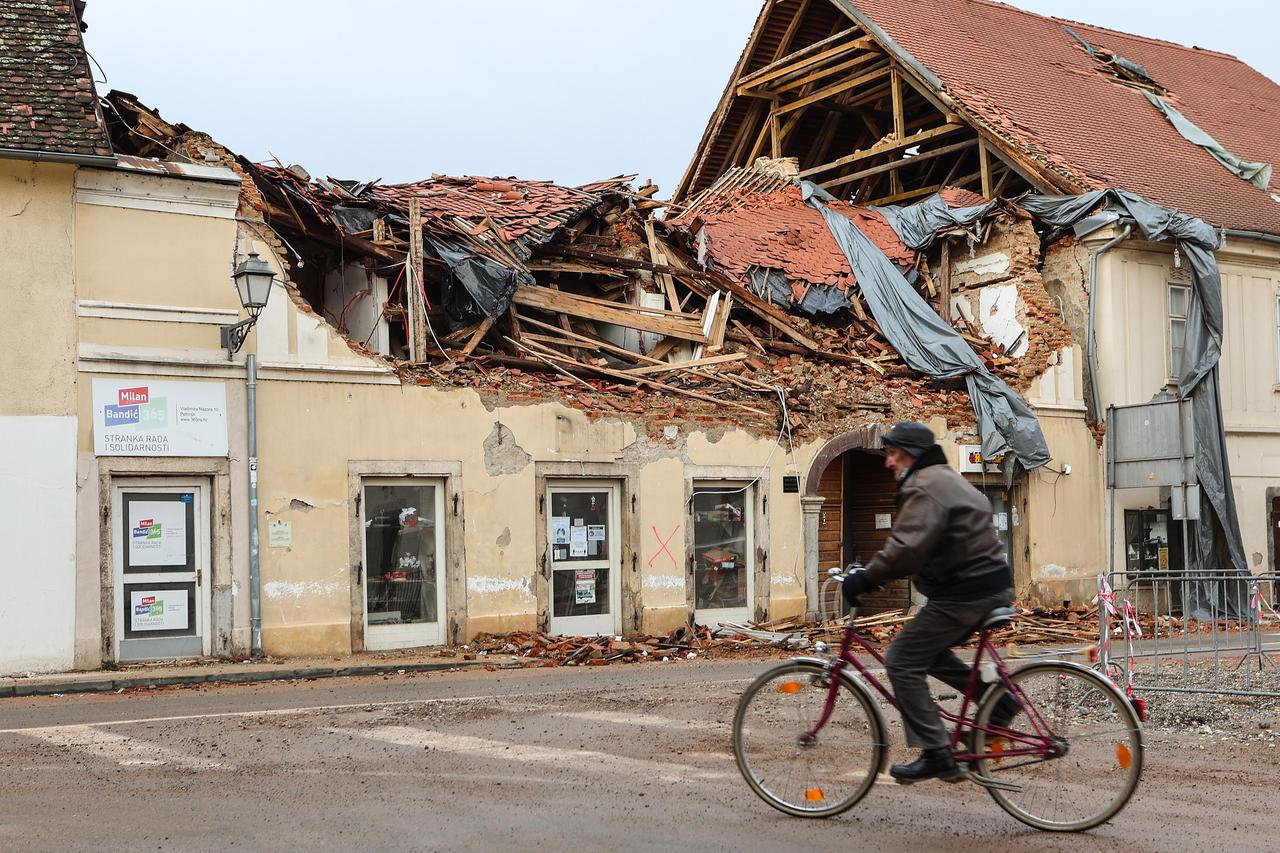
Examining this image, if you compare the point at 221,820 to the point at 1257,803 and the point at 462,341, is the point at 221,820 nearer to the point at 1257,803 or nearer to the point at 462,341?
the point at 1257,803

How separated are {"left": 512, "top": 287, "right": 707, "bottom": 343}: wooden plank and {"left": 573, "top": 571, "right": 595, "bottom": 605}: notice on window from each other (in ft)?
12.7

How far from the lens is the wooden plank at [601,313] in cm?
2071

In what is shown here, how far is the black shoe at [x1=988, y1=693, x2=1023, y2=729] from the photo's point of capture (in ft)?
22.3

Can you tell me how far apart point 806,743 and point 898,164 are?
2289 cm

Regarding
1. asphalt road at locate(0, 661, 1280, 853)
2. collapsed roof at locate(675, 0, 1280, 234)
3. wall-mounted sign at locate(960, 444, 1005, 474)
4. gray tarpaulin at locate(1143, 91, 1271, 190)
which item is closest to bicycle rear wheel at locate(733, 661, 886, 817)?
asphalt road at locate(0, 661, 1280, 853)

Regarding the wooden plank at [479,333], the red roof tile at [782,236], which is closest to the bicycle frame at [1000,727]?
the wooden plank at [479,333]

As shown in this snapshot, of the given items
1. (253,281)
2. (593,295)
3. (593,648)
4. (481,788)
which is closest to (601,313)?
(593,295)

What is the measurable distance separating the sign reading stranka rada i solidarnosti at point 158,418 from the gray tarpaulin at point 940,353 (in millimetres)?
11417

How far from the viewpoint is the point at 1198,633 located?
12812 millimetres

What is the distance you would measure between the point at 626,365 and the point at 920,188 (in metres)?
11.5

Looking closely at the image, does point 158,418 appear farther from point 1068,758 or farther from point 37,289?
point 1068,758

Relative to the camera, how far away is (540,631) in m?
18.8

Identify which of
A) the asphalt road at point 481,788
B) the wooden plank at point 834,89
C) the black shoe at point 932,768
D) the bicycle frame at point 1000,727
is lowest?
the asphalt road at point 481,788

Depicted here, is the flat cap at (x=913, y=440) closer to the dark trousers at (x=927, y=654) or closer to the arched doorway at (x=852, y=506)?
the dark trousers at (x=927, y=654)
